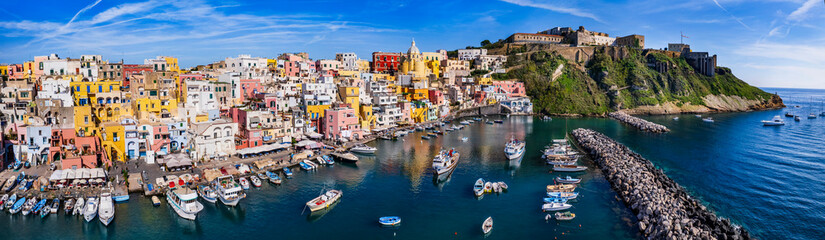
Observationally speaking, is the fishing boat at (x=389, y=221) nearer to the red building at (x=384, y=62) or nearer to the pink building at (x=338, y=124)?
the pink building at (x=338, y=124)

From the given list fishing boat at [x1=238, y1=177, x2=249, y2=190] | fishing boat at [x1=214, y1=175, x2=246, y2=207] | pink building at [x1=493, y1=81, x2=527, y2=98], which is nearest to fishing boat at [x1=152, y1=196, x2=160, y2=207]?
fishing boat at [x1=214, y1=175, x2=246, y2=207]

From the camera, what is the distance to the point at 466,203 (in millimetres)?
25828

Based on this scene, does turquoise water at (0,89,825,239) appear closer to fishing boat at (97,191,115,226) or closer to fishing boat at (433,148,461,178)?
fishing boat at (97,191,115,226)

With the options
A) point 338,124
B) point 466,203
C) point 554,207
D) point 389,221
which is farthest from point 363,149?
point 554,207

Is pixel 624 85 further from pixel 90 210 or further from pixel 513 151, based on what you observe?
pixel 90 210

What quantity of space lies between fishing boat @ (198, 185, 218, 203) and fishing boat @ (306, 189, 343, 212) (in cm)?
542

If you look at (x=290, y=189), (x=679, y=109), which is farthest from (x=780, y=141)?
(x=290, y=189)

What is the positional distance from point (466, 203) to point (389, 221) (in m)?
5.40

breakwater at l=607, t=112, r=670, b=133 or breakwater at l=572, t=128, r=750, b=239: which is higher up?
breakwater at l=607, t=112, r=670, b=133

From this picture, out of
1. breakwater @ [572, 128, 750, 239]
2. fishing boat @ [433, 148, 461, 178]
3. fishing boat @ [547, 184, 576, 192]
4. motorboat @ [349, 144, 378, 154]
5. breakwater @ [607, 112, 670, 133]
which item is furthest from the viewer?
breakwater @ [607, 112, 670, 133]

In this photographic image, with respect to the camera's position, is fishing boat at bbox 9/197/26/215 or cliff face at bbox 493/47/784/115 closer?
fishing boat at bbox 9/197/26/215

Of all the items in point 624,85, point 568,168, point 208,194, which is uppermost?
point 624,85

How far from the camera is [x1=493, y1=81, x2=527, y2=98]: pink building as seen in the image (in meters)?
79.4

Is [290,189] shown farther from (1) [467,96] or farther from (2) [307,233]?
(1) [467,96]
